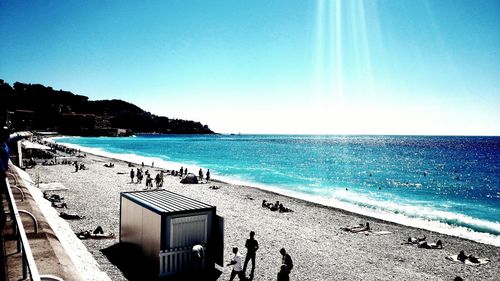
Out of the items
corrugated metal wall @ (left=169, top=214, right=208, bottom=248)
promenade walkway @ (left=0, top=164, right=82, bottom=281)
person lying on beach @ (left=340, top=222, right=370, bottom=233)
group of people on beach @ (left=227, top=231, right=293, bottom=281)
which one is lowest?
person lying on beach @ (left=340, top=222, right=370, bottom=233)

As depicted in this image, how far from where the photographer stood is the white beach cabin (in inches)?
400

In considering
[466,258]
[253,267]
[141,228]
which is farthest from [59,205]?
[466,258]

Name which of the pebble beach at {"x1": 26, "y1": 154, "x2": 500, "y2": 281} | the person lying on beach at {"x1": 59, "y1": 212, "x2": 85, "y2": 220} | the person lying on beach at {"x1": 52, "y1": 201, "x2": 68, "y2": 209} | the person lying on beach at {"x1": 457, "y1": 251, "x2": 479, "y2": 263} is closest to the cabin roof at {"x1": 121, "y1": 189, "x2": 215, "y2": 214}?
the pebble beach at {"x1": 26, "y1": 154, "x2": 500, "y2": 281}

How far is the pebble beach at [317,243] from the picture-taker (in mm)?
12375

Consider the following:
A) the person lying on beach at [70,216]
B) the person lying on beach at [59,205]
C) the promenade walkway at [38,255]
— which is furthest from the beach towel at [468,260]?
the person lying on beach at [59,205]

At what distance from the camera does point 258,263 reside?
41.1ft

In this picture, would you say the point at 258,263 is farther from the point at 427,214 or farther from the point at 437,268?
the point at 427,214

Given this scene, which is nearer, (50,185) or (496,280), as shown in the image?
(496,280)

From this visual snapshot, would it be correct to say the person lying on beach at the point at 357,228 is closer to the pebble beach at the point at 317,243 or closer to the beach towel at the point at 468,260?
the pebble beach at the point at 317,243

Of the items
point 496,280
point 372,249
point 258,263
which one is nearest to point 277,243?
point 258,263

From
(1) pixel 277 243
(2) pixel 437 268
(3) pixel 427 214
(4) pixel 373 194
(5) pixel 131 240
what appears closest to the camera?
(5) pixel 131 240

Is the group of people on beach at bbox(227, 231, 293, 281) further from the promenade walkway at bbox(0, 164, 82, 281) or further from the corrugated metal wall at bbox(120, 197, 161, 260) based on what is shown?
the promenade walkway at bbox(0, 164, 82, 281)

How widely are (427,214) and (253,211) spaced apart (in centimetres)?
1563

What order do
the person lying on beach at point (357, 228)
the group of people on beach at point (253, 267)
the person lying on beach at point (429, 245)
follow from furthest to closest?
the person lying on beach at point (357, 228) < the person lying on beach at point (429, 245) < the group of people on beach at point (253, 267)
